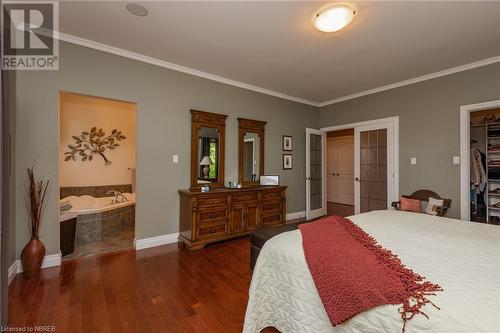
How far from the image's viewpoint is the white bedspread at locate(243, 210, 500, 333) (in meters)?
0.83

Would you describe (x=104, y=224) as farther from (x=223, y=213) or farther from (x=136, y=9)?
(x=136, y=9)

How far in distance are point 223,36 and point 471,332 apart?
9.69 feet

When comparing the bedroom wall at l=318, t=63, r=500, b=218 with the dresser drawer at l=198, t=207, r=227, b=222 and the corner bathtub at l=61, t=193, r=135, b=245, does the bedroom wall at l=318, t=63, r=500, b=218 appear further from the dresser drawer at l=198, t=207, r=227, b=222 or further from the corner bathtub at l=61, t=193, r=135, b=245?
the corner bathtub at l=61, t=193, r=135, b=245

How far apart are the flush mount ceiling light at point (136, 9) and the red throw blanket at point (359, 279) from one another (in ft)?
8.32

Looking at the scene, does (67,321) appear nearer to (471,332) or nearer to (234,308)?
(234,308)

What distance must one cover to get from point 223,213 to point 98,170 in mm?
3141

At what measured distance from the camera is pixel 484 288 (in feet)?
3.09

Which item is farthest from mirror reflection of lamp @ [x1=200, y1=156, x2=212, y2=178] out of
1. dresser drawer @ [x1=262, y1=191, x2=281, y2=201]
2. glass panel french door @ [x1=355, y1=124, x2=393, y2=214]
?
glass panel french door @ [x1=355, y1=124, x2=393, y2=214]

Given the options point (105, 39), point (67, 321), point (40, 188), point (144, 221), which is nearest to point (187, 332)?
point (67, 321)

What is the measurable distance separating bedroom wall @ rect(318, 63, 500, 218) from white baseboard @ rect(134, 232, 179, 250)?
3.93 metres

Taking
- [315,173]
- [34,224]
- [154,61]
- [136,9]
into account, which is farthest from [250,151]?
[34,224]

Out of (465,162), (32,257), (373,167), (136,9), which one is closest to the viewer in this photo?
(136,9)

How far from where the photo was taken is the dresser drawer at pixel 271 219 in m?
3.89

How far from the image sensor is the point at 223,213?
11.1 feet
